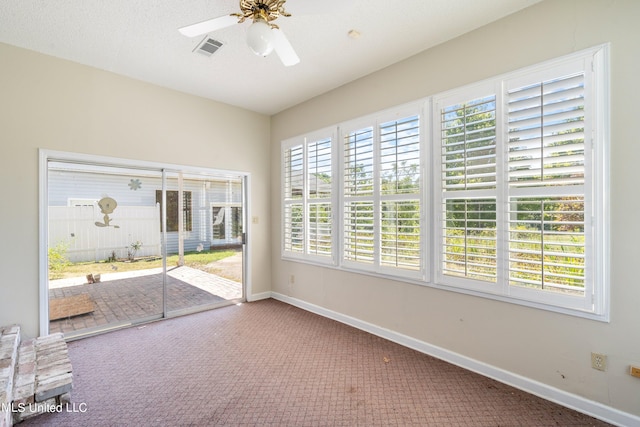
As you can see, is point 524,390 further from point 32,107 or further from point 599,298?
point 32,107

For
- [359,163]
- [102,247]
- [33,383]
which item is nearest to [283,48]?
[359,163]

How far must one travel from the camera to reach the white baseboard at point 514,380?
1943 mm

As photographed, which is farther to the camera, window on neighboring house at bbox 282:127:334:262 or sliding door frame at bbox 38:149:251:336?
window on neighboring house at bbox 282:127:334:262

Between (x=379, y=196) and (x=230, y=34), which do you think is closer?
(x=230, y=34)

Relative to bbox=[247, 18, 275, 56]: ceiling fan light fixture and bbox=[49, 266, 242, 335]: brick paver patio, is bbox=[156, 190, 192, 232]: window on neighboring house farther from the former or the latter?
bbox=[247, 18, 275, 56]: ceiling fan light fixture

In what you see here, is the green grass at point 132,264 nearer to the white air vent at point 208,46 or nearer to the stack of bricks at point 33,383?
the stack of bricks at point 33,383

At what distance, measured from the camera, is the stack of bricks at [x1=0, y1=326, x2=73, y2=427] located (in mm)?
1938

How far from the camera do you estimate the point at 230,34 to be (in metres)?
2.64

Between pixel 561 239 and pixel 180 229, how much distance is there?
415 centimetres

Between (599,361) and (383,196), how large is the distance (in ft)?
6.92

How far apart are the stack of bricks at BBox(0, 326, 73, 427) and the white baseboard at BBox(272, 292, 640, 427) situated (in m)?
2.73

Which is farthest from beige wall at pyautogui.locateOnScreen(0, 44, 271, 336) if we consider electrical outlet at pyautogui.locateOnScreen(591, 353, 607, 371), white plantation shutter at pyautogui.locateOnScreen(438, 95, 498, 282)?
electrical outlet at pyautogui.locateOnScreen(591, 353, 607, 371)

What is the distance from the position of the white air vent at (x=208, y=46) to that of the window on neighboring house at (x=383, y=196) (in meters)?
1.67

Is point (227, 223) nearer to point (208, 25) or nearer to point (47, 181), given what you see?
point (47, 181)
